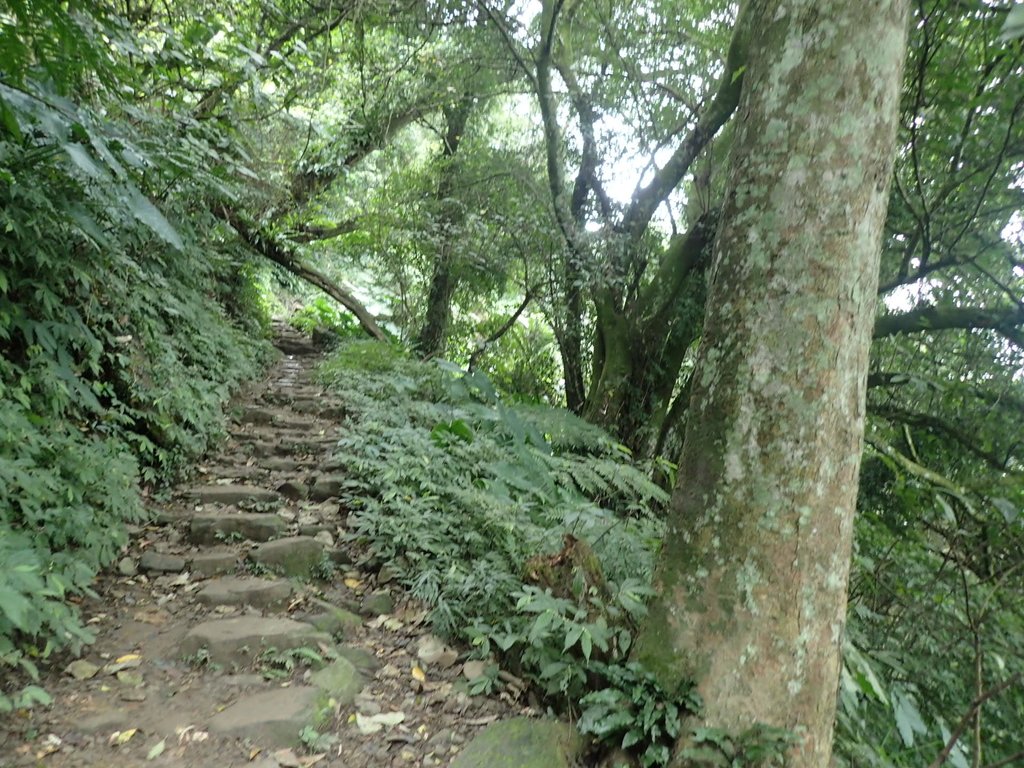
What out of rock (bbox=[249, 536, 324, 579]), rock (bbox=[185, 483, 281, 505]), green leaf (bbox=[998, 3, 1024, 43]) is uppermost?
green leaf (bbox=[998, 3, 1024, 43])

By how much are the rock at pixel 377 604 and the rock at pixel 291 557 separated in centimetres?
47

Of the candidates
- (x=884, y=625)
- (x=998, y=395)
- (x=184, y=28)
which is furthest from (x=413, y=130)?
(x=884, y=625)

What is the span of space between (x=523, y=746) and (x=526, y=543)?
1345mm

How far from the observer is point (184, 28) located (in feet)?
20.8

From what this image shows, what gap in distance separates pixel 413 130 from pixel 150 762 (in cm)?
1253

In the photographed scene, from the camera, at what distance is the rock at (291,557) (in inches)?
160

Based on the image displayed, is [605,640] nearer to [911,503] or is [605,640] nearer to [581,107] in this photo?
[911,503]

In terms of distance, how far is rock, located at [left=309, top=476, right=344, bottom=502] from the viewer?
5.20 metres

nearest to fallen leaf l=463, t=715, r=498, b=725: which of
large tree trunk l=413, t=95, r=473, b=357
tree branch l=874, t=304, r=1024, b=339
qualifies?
tree branch l=874, t=304, r=1024, b=339

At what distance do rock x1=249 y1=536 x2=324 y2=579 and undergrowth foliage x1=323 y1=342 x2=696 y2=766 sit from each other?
363 mm

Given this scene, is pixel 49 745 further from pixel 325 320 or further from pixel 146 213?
pixel 325 320

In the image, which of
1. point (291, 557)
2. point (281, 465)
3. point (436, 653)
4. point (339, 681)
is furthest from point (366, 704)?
point (281, 465)

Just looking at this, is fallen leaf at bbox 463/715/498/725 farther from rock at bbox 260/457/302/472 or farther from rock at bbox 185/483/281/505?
rock at bbox 260/457/302/472

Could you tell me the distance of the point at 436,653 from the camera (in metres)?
3.33
